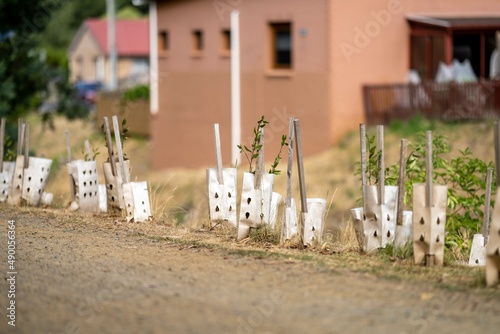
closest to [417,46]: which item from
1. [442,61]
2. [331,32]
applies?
[442,61]

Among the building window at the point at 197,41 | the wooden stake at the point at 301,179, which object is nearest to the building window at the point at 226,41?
the building window at the point at 197,41

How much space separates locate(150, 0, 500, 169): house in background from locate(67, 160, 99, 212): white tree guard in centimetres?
1374

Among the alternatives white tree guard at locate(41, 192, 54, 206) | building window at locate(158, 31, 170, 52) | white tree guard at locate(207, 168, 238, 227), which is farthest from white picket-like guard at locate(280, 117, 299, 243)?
building window at locate(158, 31, 170, 52)

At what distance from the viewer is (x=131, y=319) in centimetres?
781

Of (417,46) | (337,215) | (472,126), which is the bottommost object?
(337,215)

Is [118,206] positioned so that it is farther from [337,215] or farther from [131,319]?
[337,215]

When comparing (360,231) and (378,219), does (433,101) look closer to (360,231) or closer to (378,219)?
(360,231)

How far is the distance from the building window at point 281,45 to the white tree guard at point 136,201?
679 inches

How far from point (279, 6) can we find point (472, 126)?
6.04 metres

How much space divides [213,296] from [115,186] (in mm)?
5006

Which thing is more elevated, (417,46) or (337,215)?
(417,46)

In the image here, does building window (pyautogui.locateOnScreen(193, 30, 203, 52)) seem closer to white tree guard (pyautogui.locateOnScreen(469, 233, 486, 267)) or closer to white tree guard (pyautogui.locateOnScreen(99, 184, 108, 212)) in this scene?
white tree guard (pyautogui.locateOnScreen(99, 184, 108, 212))

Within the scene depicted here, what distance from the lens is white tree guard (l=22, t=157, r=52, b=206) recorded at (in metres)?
14.6

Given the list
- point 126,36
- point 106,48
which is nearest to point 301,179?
point 126,36
